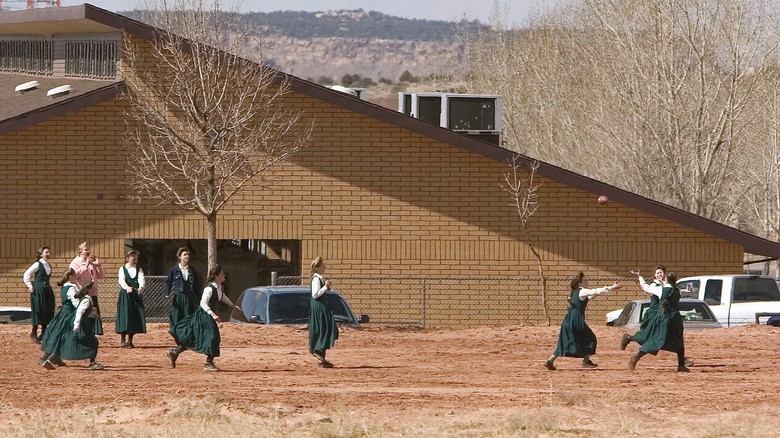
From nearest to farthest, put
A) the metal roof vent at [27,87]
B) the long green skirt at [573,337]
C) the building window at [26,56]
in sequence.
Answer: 1. the long green skirt at [573,337]
2. the metal roof vent at [27,87]
3. the building window at [26,56]

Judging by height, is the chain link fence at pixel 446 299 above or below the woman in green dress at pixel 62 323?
below

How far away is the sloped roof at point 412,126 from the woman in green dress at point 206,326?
36.7 feet

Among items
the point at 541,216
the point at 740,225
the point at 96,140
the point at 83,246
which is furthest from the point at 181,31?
the point at 740,225

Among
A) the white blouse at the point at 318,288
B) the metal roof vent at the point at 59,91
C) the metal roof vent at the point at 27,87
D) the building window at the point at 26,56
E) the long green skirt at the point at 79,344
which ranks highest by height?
the building window at the point at 26,56

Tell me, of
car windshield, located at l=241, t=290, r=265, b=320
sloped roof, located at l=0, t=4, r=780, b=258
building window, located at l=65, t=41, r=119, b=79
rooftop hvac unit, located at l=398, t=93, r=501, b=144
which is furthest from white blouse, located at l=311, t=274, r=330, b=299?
rooftop hvac unit, located at l=398, t=93, r=501, b=144

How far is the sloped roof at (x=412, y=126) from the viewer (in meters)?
28.2

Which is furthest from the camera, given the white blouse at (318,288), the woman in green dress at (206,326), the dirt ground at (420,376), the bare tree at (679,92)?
the bare tree at (679,92)

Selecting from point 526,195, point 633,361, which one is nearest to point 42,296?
point 633,361

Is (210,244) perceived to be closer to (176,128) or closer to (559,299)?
(176,128)

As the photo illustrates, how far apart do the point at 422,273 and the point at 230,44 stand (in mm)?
6655

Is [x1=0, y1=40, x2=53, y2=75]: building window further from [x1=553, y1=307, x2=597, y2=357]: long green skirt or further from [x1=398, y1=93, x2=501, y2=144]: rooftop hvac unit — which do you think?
[x1=553, y1=307, x2=597, y2=357]: long green skirt

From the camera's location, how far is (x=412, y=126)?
94.5 ft

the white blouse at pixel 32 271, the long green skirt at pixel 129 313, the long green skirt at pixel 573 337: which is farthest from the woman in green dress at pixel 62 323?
the long green skirt at pixel 573 337

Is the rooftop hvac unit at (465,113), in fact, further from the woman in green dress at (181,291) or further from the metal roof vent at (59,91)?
the woman in green dress at (181,291)
